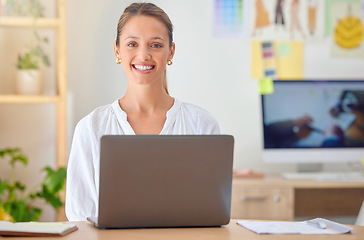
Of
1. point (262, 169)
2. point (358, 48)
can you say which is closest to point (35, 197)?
point (262, 169)

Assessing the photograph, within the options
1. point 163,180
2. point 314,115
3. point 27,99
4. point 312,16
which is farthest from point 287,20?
point 163,180

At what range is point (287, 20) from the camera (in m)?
3.73

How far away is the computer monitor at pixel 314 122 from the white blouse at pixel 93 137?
1537mm

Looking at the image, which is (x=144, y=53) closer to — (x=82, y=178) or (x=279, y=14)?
(x=82, y=178)

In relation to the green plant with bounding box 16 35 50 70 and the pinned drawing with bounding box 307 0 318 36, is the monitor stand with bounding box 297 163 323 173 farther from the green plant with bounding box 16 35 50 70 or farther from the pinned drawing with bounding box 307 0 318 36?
the green plant with bounding box 16 35 50 70

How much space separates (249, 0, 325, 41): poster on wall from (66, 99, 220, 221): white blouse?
183cm

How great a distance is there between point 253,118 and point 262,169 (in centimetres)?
31

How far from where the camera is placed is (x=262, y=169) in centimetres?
372

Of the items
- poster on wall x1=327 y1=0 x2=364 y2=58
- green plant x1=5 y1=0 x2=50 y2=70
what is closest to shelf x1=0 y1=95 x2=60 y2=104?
green plant x1=5 y1=0 x2=50 y2=70

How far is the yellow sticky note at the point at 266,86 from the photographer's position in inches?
137

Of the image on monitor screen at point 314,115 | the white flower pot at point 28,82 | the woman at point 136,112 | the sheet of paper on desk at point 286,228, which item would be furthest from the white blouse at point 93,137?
the image on monitor screen at point 314,115

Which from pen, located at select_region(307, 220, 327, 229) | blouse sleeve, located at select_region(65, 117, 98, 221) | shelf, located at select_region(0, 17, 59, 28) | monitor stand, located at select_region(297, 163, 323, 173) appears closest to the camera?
pen, located at select_region(307, 220, 327, 229)

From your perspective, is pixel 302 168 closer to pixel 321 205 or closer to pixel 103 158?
pixel 321 205

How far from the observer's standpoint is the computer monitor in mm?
3463
